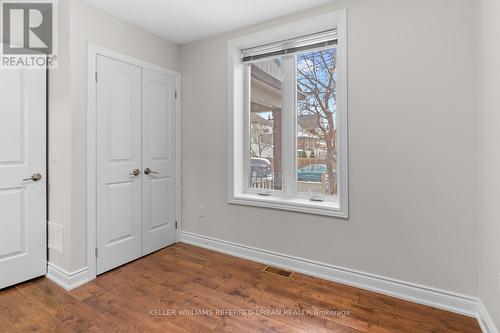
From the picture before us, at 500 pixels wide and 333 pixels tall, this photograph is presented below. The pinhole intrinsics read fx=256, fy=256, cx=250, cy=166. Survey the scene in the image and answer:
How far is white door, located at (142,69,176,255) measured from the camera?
111 inches

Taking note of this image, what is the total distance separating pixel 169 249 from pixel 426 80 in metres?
3.02

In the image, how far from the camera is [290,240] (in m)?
2.54

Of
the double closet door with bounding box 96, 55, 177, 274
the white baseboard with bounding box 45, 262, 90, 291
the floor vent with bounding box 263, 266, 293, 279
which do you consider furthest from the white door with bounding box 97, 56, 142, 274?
the floor vent with bounding box 263, 266, 293, 279

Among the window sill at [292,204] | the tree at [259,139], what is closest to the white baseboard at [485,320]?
the window sill at [292,204]

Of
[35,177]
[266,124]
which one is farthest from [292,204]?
[35,177]

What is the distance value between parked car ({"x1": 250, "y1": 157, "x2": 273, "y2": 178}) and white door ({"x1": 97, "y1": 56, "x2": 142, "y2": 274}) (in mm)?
1247

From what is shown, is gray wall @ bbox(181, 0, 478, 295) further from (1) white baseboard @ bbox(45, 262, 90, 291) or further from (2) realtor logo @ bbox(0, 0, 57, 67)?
(2) realtor logo @ bbox(0, 0, 57, 67)

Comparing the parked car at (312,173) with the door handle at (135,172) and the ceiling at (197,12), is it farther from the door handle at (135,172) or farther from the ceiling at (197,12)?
the door handle at (135,172)

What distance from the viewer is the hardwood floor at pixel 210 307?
1.70 m

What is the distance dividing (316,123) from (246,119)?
2.71 ft

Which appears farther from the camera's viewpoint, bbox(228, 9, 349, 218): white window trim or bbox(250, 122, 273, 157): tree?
bbox(250, 122, 273, 157): tree

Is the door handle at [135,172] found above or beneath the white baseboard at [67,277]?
above

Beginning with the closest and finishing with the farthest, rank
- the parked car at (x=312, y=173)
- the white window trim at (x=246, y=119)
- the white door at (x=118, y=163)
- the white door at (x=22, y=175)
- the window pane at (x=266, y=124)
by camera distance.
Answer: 1. the white door at (x=22, y=175)
2. the white window trim at (x=246, y=119)
3. the white door at (x=118, y=163)
4. the parked car at (x=312, y=173)
5. the window pane at (x=266, y=124)

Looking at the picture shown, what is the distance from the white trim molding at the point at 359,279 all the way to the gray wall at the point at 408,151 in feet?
0.20
